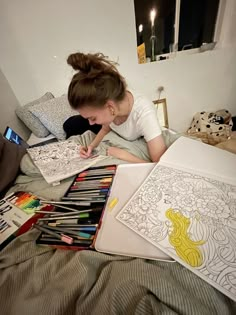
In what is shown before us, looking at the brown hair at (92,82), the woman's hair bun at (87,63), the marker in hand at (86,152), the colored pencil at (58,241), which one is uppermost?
the woman's hair bun at (87,63)

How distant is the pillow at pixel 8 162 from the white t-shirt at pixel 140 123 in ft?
1.66

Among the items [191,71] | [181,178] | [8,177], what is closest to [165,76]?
[191,71]

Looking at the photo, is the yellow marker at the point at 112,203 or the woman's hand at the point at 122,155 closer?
the yellow marker at the point at 112,203

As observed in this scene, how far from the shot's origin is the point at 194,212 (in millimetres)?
458

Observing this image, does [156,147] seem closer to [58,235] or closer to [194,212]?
[194,212]

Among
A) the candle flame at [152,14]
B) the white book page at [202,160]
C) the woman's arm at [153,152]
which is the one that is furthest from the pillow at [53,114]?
the candle flame at [152,14]

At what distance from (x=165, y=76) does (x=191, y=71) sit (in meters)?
0.24

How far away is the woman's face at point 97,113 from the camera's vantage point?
76cm

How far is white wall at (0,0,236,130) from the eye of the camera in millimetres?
1269

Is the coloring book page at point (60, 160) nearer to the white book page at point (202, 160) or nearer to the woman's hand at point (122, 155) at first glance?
the woman's hand at point (122, 155)

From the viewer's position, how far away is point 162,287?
0.34m

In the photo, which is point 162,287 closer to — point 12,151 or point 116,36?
point 12,151

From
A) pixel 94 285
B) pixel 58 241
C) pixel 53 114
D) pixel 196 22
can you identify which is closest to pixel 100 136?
pixel 53 114

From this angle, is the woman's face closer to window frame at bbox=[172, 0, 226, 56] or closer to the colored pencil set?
the colored pencil set
